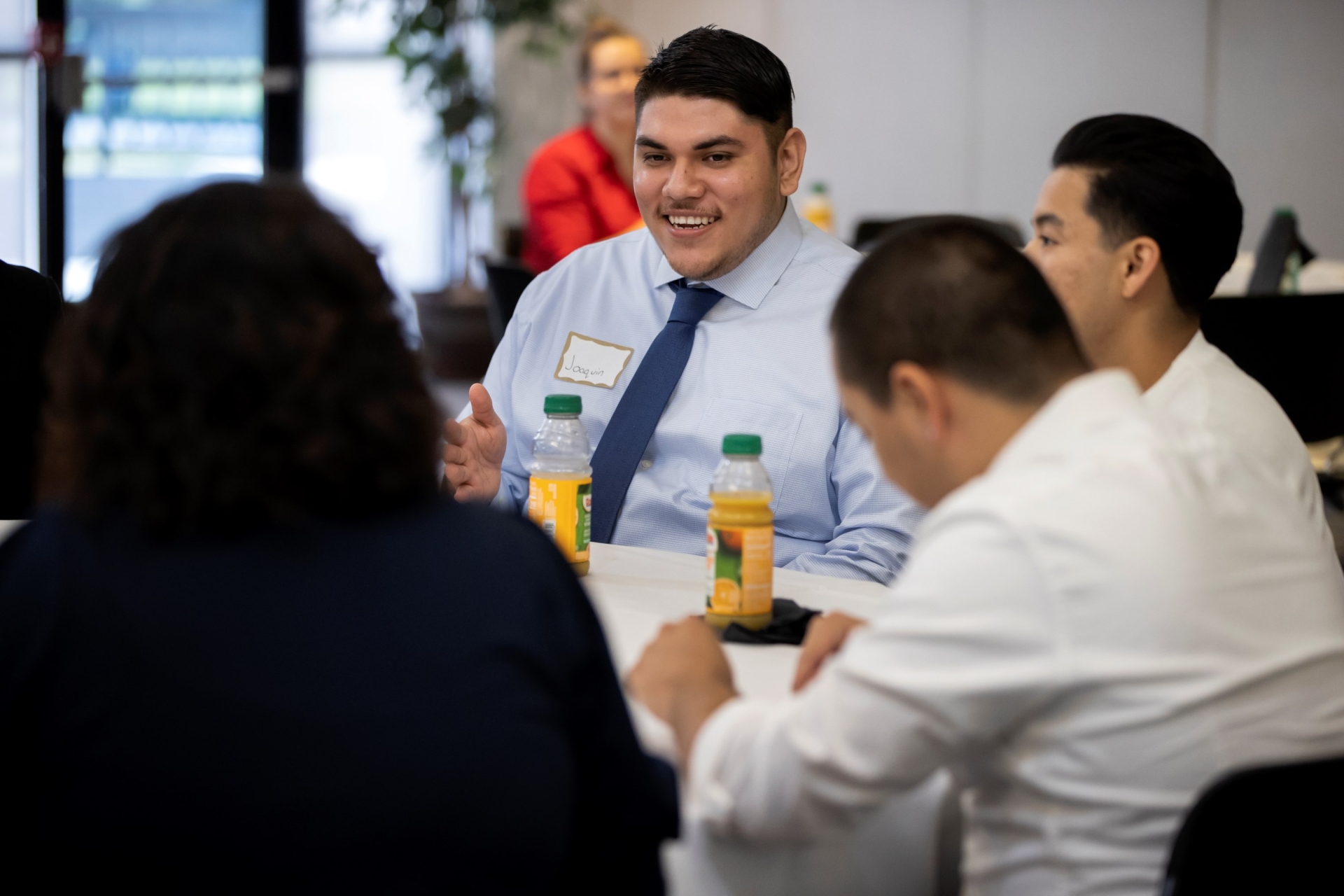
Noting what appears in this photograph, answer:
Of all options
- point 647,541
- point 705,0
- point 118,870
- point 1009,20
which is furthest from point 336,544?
point 705,0

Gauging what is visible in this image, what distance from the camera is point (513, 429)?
2133 millimetres

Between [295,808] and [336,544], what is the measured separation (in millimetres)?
164

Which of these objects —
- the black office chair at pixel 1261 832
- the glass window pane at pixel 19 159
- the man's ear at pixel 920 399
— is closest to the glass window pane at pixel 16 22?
the glass window pane at pixel 19 159

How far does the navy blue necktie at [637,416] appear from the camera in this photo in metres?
1.95

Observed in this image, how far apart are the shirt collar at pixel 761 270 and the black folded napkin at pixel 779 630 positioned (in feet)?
2.84

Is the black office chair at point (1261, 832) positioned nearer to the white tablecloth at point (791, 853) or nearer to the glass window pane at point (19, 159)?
the white tablecloth at point (791, 853)

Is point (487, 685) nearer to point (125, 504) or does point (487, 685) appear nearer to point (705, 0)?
point (125, 504)

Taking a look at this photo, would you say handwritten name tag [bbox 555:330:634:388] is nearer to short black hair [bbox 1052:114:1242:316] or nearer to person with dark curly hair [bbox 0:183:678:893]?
short black hair [bbox 1052:114:1242:316]

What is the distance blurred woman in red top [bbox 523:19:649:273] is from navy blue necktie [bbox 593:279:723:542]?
248cm

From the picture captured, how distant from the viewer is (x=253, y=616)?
2.43ft

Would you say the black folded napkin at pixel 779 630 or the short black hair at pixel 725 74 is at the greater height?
the short black hair at pixel 725 74

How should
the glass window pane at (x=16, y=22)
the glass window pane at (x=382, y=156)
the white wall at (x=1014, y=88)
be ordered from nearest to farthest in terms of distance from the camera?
the glass window pane at (x=16, y=22), the white wall at (x=1014, y=88), the glass window pane at (x=382, y=156)

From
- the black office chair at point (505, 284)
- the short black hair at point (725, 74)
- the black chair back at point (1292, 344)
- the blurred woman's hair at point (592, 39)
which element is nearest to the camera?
the short black hair at point (725, 74)

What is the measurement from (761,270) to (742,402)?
268 mm
